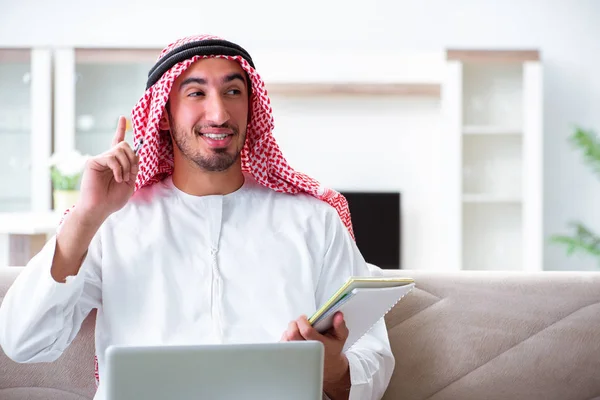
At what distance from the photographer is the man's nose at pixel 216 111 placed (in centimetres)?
187

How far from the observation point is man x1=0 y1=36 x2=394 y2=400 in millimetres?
1680

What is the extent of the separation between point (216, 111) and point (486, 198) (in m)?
3.92

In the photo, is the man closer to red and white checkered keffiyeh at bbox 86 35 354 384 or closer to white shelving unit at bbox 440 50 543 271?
red and white checkered keffiyeh at bbox 86 35 354 384

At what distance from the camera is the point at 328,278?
192 centimetres

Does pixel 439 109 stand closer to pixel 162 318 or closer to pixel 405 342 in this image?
pixel 405 342

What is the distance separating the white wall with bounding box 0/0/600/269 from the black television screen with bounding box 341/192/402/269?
3.46 feet

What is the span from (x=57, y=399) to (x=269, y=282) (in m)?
0.58

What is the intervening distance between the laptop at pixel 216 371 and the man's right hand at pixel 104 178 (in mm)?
554

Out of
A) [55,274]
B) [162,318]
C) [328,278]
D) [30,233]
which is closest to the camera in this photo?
[55,274]

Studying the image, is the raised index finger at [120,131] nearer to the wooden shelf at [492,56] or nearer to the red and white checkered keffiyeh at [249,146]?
the red and white checkered keffiyeh at [249,146]

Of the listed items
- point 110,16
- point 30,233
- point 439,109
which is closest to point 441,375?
point 30,233

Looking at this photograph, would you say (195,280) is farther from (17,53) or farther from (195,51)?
(17,53)

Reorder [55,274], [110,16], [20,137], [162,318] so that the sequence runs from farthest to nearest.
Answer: [110,16] → [20,137] → [162,318] → [55,274]

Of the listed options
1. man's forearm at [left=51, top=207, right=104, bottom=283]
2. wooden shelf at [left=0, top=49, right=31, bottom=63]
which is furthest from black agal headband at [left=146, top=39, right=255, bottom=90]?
wooden shelf at [left=0, top=49, right=31, bottom=63]
